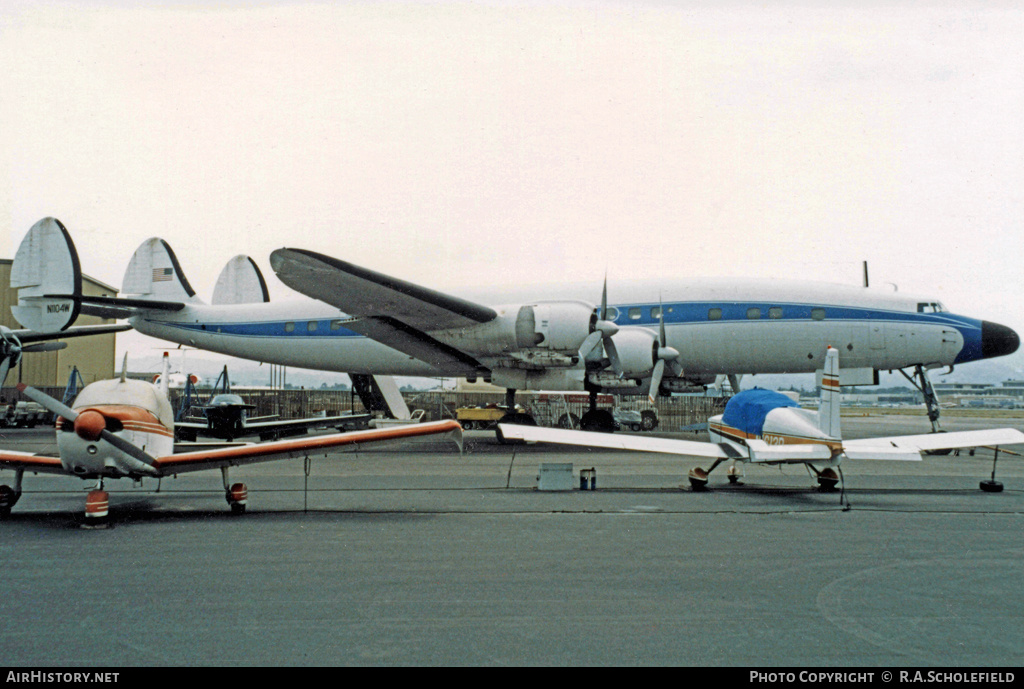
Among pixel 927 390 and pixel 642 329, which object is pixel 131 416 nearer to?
pixel 642 329

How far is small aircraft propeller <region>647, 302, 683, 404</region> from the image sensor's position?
22688 millimetres

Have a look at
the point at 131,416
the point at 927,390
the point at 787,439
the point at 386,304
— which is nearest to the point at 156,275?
the point at 386,304

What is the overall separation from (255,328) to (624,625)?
2593 centimetres

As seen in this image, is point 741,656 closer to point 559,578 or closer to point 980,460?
point 559,578

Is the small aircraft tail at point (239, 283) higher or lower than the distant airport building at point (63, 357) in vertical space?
higher

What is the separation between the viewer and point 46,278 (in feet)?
85.9

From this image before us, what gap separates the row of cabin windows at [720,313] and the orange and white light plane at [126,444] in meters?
14.4

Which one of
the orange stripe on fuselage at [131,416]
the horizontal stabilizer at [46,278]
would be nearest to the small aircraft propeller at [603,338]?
the orange stripe on fuselage at [131,416]

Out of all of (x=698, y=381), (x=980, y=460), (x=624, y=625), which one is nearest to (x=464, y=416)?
(x=698, y=381)

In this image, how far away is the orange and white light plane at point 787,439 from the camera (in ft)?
40.5

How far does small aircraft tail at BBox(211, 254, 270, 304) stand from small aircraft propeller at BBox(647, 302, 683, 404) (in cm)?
2329

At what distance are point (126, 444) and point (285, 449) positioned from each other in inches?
84.1

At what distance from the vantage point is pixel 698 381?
86.4 ft

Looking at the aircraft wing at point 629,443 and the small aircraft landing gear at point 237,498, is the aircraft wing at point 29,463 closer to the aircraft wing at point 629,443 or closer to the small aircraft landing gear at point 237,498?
the small aircraft landing gear at point 237,498
